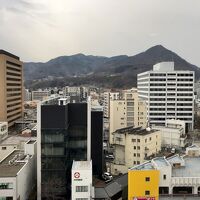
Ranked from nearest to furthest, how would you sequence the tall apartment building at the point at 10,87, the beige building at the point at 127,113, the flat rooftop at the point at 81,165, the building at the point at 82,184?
1. the building at the point at 82,184
2. the flat rooftop at the point at 81,165
3. the beige building at the point at 127,113
4. the tall apartment building at the point at 10,87

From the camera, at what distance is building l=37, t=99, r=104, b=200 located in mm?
28922

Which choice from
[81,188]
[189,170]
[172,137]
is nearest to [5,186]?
[81,188]

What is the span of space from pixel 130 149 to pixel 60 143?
1245 centimetres

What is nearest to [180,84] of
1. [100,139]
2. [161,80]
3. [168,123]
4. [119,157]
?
[161,80]

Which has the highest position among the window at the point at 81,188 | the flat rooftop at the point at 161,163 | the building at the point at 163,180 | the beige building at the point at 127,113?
the beige building at the point at 127,113

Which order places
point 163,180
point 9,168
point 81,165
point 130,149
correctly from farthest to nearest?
point 130,149
point 9,168
point 81,165
point 163,180

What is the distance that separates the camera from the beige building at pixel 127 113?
56.2 m

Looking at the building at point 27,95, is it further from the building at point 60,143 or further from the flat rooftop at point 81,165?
the flat rooftop at point 81,165

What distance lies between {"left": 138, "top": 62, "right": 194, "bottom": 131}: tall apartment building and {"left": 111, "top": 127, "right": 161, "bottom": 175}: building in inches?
1103

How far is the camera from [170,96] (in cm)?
6794

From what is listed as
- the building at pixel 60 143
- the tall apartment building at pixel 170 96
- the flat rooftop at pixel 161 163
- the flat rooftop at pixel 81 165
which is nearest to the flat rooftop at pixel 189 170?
the flat rooftop at pixel 161 163

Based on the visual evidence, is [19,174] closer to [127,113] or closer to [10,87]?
[127,113]

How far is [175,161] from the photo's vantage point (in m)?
28.8

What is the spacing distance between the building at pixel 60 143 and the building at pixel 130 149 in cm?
923
